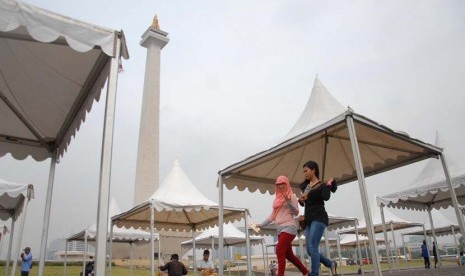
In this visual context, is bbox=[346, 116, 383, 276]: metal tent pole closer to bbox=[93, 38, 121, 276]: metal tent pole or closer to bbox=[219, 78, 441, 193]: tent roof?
bbox=[219, 78, 441, 193]: tent roof

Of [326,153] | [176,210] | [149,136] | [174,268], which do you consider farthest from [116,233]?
[149,136]

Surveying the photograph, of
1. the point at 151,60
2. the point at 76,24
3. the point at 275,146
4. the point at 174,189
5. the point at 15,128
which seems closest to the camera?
the point at 76,24

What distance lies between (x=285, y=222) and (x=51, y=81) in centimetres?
325

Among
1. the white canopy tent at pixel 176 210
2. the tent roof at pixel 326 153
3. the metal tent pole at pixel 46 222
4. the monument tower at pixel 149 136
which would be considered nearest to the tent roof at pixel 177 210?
the white canopy tent at pixel 176 210

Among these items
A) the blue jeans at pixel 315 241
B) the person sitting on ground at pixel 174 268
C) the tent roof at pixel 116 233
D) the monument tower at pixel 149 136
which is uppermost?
the monument tower at pixel 149 136

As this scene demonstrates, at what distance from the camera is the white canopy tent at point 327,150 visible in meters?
5.30

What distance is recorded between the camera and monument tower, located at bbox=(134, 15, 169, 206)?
31.7 metres

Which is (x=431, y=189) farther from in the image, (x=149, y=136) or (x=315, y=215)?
(x=149, y=136)

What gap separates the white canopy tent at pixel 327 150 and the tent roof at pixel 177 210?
247cm

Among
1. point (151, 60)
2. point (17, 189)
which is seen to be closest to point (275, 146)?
point (17, 189)

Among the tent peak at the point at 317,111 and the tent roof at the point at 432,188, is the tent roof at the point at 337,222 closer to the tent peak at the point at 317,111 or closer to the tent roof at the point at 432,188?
the tent roof at the point at 432,188

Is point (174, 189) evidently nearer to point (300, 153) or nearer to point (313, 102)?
point (300, 153)

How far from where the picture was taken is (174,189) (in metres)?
10.5

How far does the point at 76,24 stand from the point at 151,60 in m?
34.3
